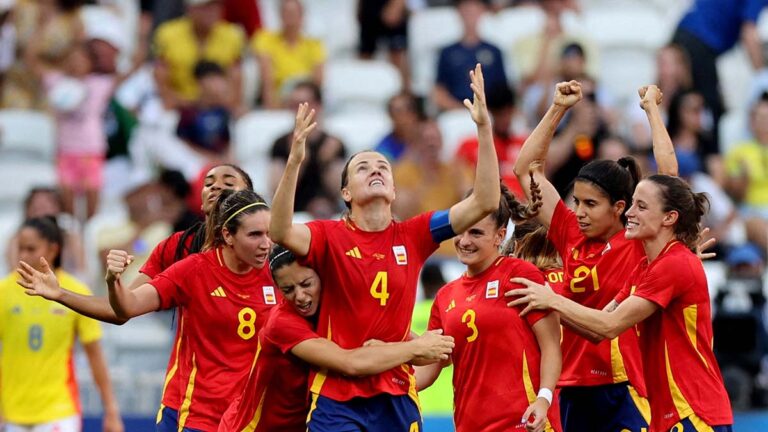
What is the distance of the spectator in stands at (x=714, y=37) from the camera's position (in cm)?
1683

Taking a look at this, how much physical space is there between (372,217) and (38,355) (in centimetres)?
418

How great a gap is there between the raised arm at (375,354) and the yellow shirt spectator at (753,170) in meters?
8.54

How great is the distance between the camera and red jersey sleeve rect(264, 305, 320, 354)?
7.98 meters

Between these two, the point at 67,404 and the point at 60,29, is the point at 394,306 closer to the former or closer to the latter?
the point at 67,404

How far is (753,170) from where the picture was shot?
1570 centimetres

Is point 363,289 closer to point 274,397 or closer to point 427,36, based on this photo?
point 274,397

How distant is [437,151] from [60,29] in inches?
191

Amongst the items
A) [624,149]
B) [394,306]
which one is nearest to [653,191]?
[394,306]

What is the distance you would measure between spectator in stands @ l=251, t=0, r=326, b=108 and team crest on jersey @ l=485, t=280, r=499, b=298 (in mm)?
8837

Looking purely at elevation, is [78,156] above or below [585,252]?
above

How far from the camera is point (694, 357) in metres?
7.86

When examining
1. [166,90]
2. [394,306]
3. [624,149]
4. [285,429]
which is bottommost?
[285,429]

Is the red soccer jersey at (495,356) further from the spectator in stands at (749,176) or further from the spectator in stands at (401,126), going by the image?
the spectator in stands at (749,176)

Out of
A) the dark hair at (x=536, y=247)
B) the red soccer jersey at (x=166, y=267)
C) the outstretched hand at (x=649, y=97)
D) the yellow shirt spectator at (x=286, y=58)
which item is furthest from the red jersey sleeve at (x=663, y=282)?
the yellow shirt spectator at (x=286, y=58)
